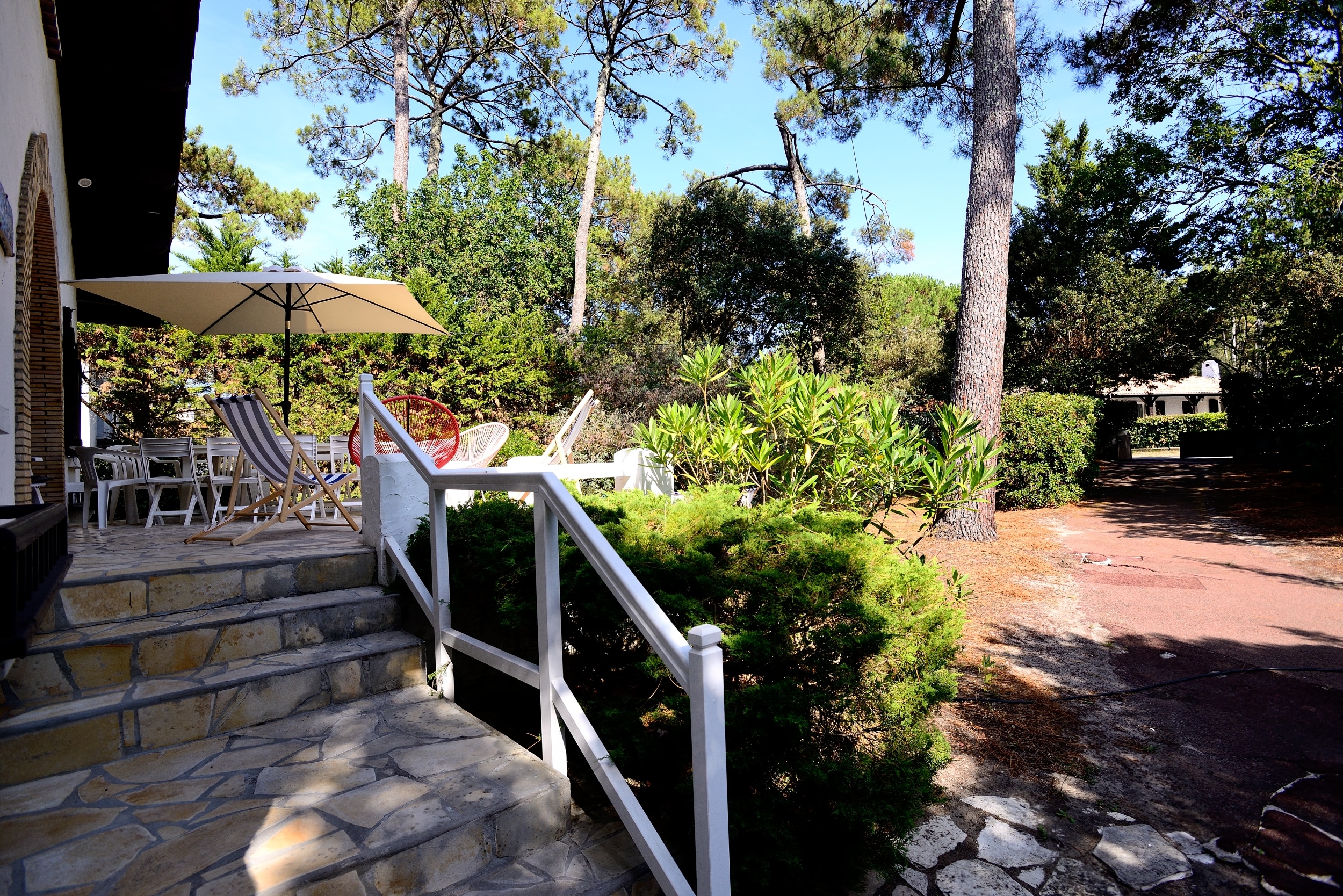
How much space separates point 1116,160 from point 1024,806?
656 inches

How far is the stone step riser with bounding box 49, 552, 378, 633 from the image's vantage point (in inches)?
114

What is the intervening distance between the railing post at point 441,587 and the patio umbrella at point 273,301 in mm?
2796

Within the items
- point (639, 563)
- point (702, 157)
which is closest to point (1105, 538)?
point (639, 563)

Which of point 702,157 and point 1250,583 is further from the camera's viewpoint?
point 702,157

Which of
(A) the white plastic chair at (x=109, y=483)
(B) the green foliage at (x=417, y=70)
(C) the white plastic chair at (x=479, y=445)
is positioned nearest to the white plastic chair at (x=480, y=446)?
(C) the white plastic chair at (x=479, y=445)

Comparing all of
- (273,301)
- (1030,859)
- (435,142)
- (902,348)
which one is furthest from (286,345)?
(902,348)

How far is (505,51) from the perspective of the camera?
1827 centimetres

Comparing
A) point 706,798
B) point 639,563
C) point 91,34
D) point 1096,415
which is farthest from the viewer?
point 1096,415

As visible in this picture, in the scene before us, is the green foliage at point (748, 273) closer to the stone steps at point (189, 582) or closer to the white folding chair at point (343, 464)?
the white folding chair at point (343, 464)

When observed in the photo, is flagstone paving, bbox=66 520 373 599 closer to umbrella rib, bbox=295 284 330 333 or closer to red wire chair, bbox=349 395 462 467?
red wire chair, bbox=349 395 462 467

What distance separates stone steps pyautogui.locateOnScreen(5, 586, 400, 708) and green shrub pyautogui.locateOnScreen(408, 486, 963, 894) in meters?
0.73

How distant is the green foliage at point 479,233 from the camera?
16469mm

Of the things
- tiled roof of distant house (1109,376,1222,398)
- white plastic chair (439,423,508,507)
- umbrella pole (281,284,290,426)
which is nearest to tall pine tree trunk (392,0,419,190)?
umbrella pole (281,284,290,426)

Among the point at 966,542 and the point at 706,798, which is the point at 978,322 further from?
the point at 706,798
